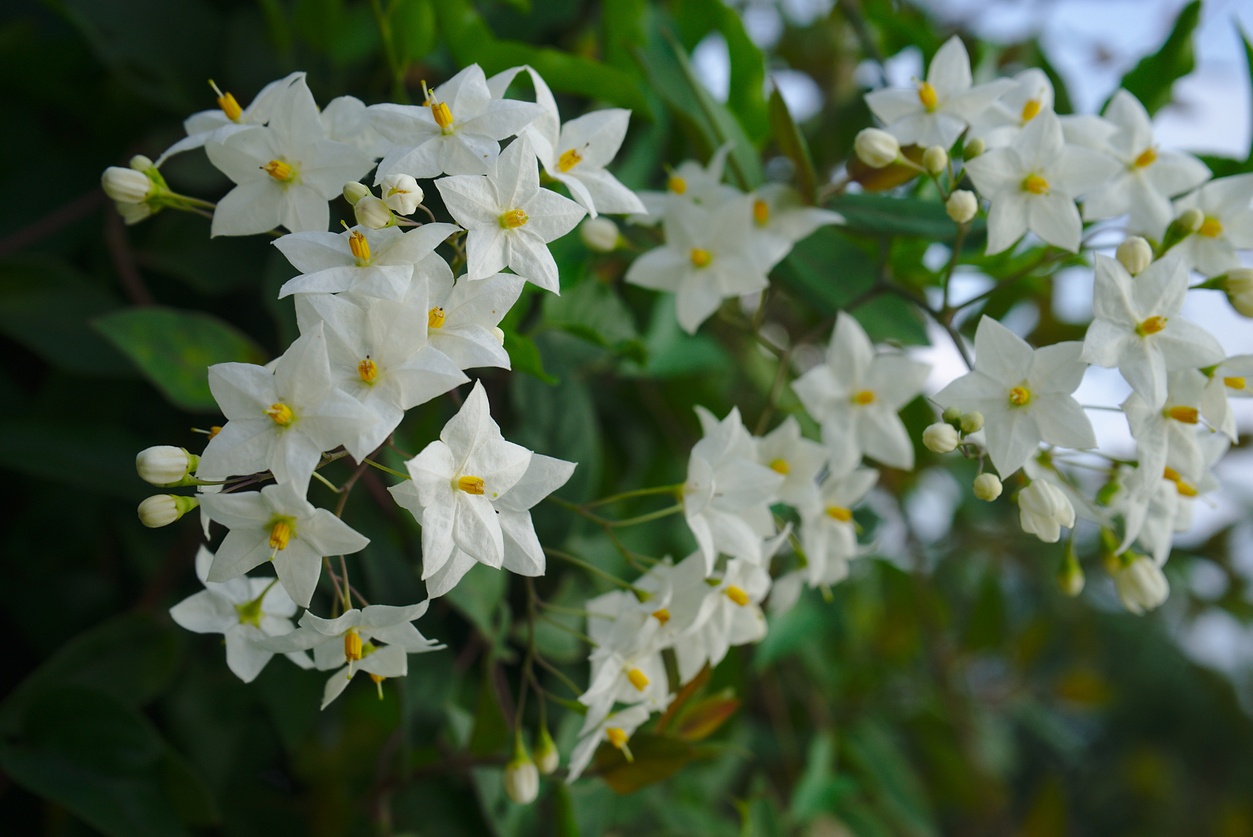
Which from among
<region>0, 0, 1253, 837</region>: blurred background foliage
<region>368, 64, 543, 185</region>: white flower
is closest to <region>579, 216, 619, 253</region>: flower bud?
<region>0, 0, 1253, 837</region>: blurred background foliage

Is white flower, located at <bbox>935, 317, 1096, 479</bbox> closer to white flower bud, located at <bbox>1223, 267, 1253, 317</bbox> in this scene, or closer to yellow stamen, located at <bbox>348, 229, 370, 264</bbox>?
white flower bud, located at <bbox>1223, 267, 1253, 317</bbox>

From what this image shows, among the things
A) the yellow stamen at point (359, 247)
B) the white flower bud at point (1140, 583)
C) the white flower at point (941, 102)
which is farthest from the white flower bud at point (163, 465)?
the white flower bud at point (1140, 583)

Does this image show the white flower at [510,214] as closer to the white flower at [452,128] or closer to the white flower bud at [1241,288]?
the white flower at [452,128]

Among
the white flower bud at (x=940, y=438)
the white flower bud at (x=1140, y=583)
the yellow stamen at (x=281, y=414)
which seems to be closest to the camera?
the yellow stamen at (x=281, y=414)

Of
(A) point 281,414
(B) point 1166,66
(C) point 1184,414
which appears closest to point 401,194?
(A) point 281,414

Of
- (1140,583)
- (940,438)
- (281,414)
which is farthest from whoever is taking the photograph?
(1140,583)

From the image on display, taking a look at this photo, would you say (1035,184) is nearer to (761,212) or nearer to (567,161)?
(761,212)
